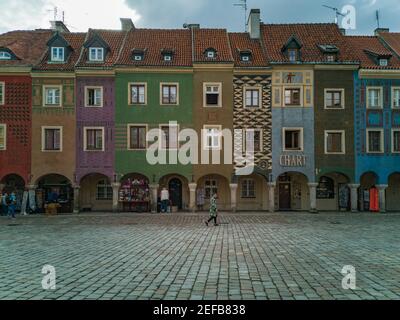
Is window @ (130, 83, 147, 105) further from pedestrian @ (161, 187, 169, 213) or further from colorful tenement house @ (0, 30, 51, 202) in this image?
colorful tenement house @ (0, 30, 51, 202)

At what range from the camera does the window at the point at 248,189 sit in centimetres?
3006

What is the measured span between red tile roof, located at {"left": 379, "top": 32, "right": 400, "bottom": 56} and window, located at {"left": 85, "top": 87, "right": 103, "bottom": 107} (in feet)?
76.7

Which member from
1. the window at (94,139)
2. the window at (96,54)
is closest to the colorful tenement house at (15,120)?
the window at (94,139)

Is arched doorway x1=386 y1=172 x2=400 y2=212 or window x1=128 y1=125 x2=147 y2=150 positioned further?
arched doorway x1=386 y1=172 x2=400 y2=212

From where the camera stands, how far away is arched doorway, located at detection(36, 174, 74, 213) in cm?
2869

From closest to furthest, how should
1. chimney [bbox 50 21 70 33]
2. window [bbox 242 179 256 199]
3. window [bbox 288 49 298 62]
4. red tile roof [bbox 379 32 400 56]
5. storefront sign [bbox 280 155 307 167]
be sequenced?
storefront sign [bbox 280 155 307 167] → window [bbox 288 49 298 62] → window [bbox 242 179 256 199] → red tile roof [bbox 379 32 400 56] → chimney [bbox 50 21 70 33]

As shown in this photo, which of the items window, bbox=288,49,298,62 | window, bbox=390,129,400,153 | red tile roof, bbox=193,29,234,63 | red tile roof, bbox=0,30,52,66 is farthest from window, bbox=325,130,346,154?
red tile roof, bbox=0,30,52,66

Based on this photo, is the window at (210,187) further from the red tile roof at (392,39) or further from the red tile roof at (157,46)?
the red tile roof at (392,39)

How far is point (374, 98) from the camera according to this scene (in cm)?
2853

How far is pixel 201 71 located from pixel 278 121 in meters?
6.84

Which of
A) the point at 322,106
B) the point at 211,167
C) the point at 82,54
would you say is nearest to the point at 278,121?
the point at 322,106

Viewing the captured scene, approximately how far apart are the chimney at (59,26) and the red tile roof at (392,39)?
27207 millimetres

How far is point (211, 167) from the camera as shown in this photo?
92.0 feet

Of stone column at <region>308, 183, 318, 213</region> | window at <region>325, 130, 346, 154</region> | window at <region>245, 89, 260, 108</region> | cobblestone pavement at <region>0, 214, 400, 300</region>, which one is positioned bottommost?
cobblestone pavement at <region>0, 214, 400, 300</region>
